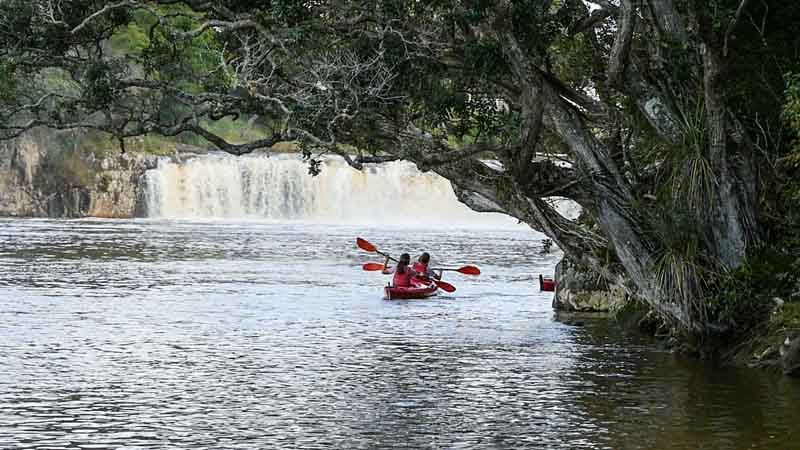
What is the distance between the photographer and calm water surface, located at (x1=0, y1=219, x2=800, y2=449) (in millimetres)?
14398

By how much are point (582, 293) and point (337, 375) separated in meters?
10.8

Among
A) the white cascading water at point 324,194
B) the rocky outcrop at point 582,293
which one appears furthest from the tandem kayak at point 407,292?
the white cascading water at point 324,194

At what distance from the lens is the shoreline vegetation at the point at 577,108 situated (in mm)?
17797

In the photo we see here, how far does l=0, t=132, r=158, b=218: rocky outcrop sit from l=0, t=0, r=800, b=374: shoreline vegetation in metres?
53.5

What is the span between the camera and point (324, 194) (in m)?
68.8

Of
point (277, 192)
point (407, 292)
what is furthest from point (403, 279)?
point (277, 192)

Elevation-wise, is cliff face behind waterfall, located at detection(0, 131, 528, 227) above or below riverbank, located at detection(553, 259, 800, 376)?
above

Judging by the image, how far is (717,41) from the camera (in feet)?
55.1

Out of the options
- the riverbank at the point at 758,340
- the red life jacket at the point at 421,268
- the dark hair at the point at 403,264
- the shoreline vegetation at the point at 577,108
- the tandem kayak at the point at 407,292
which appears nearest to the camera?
the shoreline vegetation at the point at 577,108

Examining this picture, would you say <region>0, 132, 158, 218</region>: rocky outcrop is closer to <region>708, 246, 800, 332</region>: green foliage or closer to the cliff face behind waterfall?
the cliff face behind waterfall

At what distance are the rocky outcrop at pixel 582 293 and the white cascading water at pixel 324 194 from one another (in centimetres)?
3859

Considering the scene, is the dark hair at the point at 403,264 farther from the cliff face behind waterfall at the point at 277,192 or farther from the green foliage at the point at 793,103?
the cliff face behind waterfall at the point at 277,192

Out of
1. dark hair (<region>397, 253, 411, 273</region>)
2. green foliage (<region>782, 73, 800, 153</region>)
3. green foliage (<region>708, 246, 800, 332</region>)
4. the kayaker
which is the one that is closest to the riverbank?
green foliage (<region>708, 246, 800, 332</region>)

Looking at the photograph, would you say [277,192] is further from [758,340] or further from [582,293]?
[758,340]
